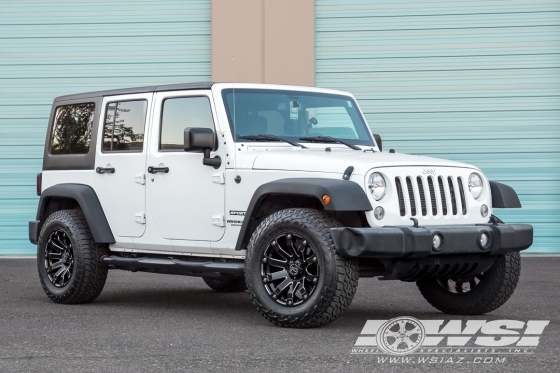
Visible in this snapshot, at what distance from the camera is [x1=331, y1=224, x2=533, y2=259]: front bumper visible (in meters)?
7.23

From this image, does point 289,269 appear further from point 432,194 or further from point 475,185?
point 475,185

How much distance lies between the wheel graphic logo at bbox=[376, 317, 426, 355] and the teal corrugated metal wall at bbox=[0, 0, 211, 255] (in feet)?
29.1

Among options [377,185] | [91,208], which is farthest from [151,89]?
[377,185]

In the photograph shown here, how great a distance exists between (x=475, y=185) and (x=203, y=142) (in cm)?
204

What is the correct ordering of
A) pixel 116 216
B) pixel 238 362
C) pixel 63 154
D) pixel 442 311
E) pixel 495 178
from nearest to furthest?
pixel 238 362 < pixel 442 311 < pixel 116 216 < pixel 63 154 < pixel 495 178

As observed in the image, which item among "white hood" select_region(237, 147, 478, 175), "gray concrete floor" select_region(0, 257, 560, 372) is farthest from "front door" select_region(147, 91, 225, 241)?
"gray concrete floor" select_region(0, 257, 560, 372)

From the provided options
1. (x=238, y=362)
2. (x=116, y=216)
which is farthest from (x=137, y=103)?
(x=238, y=362)

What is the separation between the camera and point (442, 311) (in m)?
8.78

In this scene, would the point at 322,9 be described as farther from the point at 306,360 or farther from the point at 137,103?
the point at 306,360

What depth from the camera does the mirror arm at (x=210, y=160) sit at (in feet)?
27.5

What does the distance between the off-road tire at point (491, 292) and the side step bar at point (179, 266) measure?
5.65 feet

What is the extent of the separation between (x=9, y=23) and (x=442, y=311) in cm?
989

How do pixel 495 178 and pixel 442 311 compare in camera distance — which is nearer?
pixel 442 311

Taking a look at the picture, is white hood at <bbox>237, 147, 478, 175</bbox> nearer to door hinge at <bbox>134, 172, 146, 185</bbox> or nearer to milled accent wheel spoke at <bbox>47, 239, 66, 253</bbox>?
door hinge at <bbox>134, 172, 146, 185</bbox>
